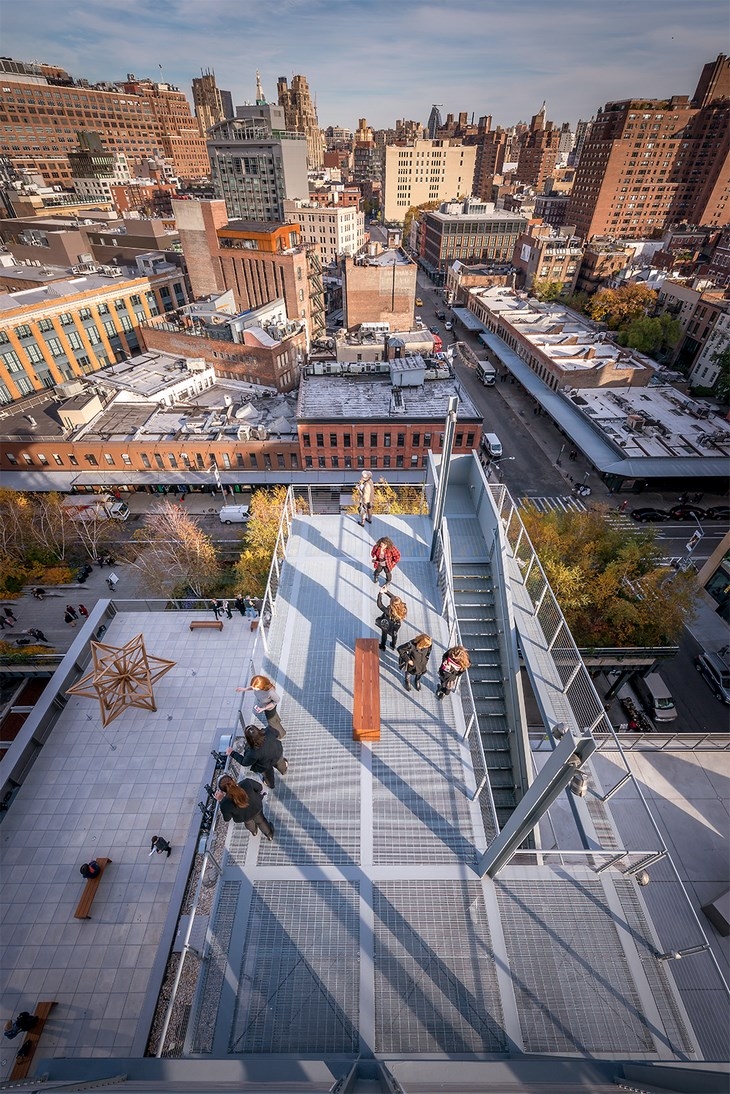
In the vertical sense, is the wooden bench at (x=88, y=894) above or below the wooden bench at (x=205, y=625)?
below

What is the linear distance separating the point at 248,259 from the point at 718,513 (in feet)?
225

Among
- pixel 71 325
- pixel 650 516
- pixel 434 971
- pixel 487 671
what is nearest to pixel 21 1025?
pixel 434 971

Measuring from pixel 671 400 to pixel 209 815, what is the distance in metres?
65.7

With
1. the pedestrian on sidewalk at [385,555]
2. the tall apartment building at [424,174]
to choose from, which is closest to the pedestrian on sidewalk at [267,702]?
the pedestrian on sidewalk at [385,555]

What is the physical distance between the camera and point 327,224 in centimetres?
9388

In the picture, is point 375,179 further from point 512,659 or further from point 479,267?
point 512,659

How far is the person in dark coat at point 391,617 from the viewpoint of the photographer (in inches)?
423

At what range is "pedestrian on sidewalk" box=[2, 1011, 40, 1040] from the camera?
36.4 feet

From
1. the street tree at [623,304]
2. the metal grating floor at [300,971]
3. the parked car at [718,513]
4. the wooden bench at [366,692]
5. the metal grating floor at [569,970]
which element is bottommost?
the parked car at [718,513]

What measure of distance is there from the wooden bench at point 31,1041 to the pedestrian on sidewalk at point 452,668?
13185 mm

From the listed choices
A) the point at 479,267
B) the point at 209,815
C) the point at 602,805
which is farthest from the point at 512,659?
the point at 479,267

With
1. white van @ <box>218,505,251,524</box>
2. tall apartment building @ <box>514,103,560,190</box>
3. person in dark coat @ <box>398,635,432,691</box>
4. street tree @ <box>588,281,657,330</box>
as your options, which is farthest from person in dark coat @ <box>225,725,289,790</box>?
tall apartment building @ <box>514,103,560,190</box>

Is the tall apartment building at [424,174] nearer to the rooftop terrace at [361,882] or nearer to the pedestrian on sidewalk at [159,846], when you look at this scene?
the rooftop terrace at [361,882]

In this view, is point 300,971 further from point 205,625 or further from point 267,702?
point 205,625
